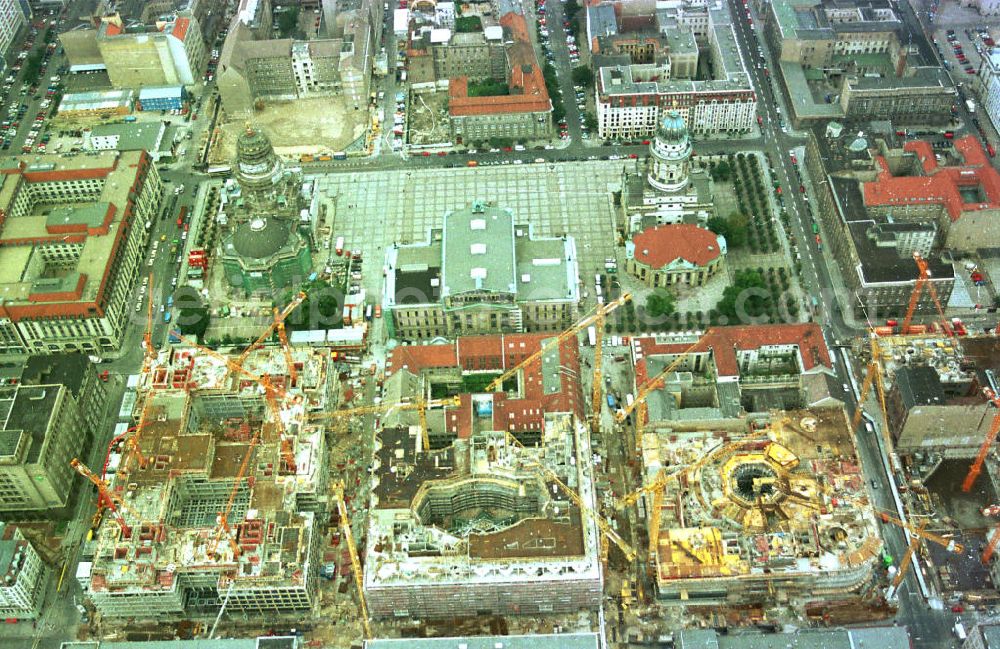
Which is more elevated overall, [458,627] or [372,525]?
[372,525]

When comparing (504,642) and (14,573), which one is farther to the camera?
Answer: (14,573)

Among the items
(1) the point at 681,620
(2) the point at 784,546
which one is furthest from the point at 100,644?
(2) the point at 784,546

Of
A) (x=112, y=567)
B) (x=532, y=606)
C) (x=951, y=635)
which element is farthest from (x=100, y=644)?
(x=951, y=635)

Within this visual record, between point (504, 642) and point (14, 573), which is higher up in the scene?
point (14, 573)

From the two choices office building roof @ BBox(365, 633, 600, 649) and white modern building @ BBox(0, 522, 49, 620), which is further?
white modern building @ BBox(0, 522, 49, 620)

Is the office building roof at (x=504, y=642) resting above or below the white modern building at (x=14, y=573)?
below

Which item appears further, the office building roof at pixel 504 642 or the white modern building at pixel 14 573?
the white modern building at pixel 14 573

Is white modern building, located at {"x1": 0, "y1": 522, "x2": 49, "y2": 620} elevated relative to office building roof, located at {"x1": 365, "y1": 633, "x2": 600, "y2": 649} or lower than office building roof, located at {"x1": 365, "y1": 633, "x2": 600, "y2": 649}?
elevated

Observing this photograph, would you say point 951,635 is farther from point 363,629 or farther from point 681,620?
point 363,629

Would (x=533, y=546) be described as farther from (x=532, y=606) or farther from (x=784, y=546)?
(x=784, y=546)
